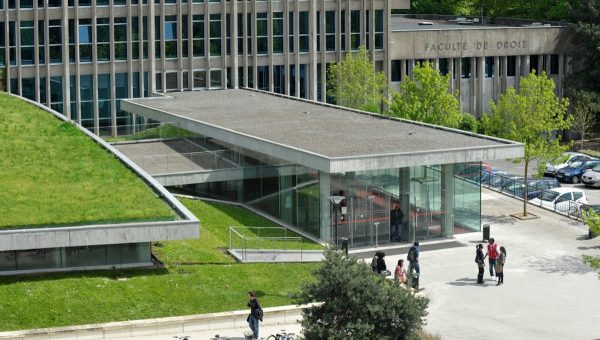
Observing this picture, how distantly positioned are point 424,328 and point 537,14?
69271 millimetres

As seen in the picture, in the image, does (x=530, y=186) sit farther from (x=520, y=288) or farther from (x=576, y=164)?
(x=520, y=288)

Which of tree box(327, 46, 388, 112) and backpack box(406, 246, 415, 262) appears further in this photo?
tree box(327, 46, 388, 112)

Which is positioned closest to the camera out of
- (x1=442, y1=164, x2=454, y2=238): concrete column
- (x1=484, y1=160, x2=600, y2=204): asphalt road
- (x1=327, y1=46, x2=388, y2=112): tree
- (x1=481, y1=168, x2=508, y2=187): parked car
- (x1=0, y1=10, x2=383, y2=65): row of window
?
(x1=442, y1=164, x2=454, y2=238): concrete column

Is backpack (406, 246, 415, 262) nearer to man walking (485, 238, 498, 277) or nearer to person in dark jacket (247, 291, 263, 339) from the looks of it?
man walking (485, 238, 498, 277)

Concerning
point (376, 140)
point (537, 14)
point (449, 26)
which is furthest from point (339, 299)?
point (537, 14)

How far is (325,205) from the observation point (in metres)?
56.4

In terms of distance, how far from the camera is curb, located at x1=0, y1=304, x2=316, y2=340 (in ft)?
138

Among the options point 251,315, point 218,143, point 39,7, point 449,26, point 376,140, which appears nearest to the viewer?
point 251,315

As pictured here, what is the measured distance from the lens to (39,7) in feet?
259

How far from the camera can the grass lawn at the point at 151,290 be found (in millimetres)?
43156

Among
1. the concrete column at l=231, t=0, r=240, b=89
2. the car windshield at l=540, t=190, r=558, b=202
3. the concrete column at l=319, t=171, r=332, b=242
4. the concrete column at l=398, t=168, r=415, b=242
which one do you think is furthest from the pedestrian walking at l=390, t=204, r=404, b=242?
the concrete column at l=231, t=0, r=240, b=89

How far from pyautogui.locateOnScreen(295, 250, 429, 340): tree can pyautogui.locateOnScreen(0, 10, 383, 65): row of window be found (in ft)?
142

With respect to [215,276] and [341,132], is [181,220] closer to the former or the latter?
[215,276]

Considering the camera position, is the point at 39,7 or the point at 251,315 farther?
the point at 39,7
